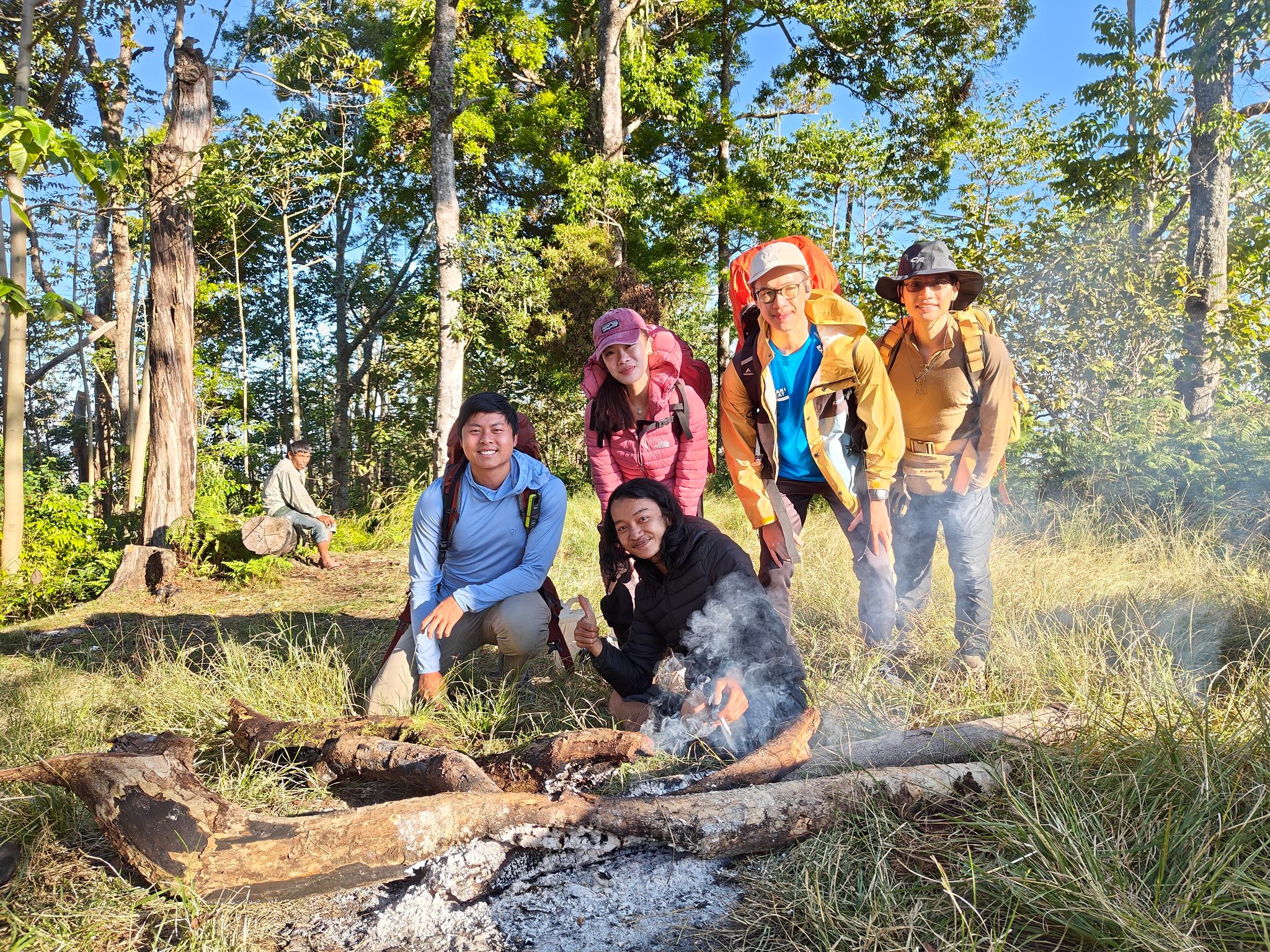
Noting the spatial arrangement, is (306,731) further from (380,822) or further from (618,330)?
(618,330)

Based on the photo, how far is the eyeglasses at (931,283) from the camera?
3225mm

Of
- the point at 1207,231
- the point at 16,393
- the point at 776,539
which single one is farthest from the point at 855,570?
the point at 16,393

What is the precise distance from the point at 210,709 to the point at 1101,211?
8.44 meters

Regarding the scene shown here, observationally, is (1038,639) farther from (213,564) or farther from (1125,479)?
(213,564)

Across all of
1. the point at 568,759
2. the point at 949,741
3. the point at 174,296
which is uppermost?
A: the point at 174,296

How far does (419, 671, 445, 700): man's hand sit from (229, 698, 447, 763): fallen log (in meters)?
0.18

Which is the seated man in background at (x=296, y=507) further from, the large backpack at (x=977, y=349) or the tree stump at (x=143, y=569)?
the large backpack at (x=977, y=349)

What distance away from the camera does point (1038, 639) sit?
133 inches

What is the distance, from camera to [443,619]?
3385 mm

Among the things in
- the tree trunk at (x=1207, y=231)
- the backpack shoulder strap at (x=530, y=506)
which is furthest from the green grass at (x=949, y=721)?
the tree trunk at (x=1207, y=231)

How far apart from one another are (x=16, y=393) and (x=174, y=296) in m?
1.59

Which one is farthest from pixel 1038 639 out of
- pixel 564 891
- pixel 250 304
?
pixel 250 304

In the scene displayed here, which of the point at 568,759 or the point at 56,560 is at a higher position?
the point at 56,560

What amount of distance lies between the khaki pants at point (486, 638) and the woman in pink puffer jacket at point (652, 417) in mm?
634
